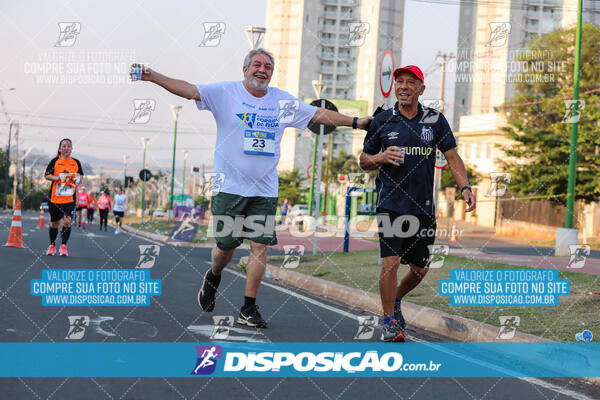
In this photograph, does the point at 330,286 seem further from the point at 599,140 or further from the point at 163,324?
the point at 599,140

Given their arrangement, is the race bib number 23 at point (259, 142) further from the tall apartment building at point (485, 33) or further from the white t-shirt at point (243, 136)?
the tall apartment building at point (485, 33)

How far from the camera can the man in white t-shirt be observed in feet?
18.8

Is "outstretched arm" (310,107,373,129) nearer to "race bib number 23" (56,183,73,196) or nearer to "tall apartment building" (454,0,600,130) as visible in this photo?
"race bib number 23" (56,183,73,196)

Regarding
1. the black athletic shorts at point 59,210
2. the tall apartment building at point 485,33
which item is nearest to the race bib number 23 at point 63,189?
the black athletic shorts at point 59,210

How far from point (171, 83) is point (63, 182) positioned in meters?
5.78

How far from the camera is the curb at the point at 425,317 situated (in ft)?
19.2

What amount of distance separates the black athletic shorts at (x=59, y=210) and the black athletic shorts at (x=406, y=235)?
6709 mm

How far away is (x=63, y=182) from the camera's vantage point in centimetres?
1063

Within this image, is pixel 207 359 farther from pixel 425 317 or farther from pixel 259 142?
pixel 425 317

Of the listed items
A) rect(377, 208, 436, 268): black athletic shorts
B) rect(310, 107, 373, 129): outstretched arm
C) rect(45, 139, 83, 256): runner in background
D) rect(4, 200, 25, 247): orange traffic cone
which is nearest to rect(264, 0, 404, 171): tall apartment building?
rect(4, 200, 25, 247): orange traffic cone

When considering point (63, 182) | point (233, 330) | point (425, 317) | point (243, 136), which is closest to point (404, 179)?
point (243, 136)

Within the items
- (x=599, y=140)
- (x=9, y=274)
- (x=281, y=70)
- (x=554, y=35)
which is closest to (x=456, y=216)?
(x=554, y=35)

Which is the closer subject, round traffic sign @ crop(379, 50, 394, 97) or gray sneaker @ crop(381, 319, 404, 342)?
gray sneaker @ crop(381, 319, 404, 342)

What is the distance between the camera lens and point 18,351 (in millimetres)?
4359
